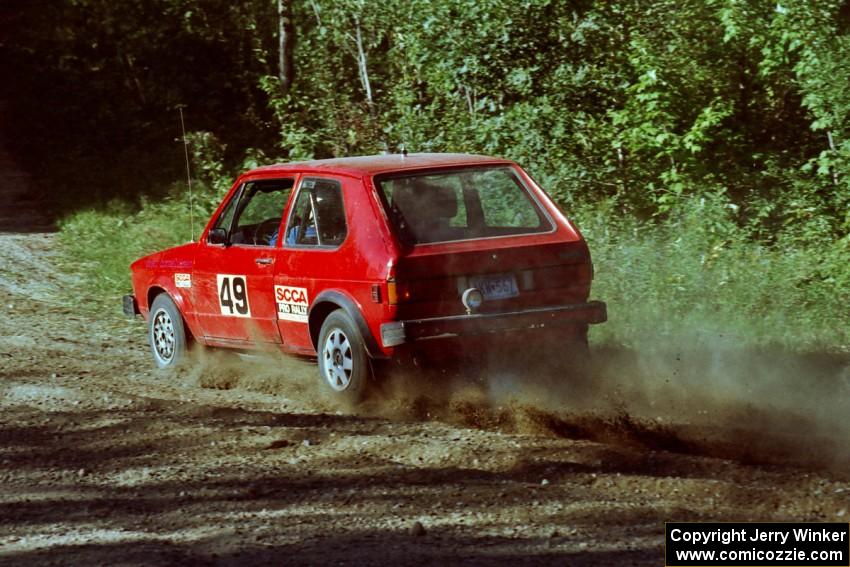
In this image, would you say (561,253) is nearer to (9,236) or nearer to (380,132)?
(380,132)

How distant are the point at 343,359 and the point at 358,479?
1.93 m

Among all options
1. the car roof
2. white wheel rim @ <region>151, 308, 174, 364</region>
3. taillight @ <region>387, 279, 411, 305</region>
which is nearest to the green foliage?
the car roof

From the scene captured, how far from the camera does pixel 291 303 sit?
28.6 ft

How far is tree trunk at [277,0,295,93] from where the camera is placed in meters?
20.0

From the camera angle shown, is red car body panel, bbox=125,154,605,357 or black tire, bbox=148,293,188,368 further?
black tire, bbox=148,293,188,368

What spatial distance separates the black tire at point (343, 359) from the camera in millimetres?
8094

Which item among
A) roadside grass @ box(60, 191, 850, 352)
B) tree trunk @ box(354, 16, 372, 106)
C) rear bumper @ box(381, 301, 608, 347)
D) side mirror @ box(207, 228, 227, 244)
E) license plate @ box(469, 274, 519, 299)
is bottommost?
roadside grass @ box(60, 191, 850, 352)

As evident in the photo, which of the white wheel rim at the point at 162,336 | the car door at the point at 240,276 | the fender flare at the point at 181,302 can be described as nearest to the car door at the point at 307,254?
the car door at the point at 240,276

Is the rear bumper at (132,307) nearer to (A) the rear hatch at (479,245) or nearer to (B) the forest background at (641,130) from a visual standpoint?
(B) the forest background at (641,130)

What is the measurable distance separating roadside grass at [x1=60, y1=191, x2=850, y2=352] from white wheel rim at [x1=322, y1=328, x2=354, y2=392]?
101 inches

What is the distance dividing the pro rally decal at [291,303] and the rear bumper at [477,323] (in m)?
0.94

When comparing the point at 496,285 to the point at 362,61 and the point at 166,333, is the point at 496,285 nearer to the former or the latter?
the point at 166,333

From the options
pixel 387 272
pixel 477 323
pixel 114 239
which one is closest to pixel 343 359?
pixel 387 272

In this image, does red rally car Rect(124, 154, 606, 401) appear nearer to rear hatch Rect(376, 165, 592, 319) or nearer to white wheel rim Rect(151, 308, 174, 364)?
rear hatch Rect(376, 165, 592, 319)
